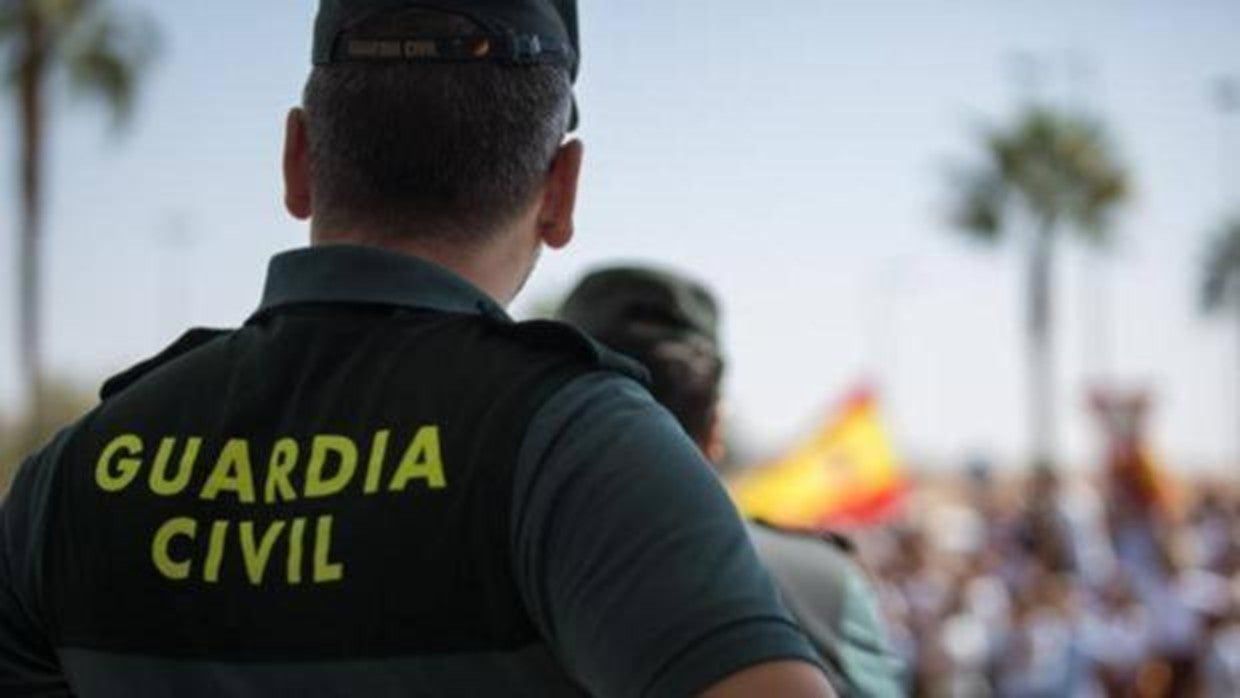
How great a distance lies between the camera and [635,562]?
4.00 ft

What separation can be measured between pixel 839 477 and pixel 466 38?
34.4 ft

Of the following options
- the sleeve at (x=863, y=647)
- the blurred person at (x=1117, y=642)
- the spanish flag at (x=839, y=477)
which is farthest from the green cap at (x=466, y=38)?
the spanish flag at (x=839, y=477)

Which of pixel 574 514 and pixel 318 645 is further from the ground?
pixel 574 514

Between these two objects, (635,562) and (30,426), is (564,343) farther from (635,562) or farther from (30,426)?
(30,426)

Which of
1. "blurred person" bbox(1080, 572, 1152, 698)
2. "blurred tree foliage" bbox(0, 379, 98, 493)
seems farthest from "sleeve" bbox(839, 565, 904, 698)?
"blurred tree foliage" bbox(0, 379, 98, 493)

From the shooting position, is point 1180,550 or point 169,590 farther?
point 1180,550

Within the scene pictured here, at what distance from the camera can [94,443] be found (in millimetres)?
1459

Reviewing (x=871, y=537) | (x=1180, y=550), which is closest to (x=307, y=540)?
(x=1180, y=550)

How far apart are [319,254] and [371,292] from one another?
0.06 m

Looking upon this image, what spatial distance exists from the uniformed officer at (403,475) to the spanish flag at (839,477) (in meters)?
9.81

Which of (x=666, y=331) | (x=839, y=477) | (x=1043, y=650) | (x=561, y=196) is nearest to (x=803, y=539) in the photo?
(x=666, y=331)

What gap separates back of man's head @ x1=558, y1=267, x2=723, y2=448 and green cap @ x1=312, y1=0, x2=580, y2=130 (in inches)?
50.6

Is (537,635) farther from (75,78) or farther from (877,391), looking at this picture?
(75,78)

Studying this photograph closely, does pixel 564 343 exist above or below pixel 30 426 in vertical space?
above
